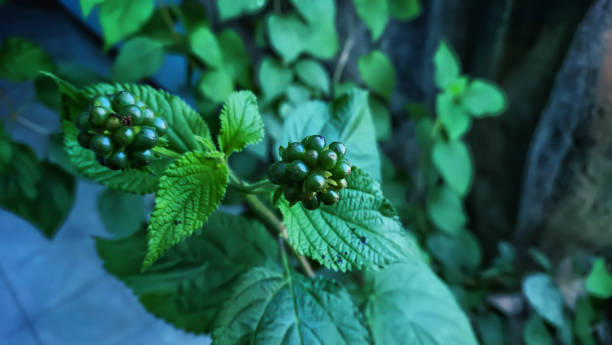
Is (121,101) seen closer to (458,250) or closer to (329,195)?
(329,195)

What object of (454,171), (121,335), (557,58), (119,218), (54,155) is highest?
(557,58)

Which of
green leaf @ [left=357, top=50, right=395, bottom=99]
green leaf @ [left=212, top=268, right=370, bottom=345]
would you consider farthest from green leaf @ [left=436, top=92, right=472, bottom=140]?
green leaf @ [left=212, top=268, right=370, bottom=345]

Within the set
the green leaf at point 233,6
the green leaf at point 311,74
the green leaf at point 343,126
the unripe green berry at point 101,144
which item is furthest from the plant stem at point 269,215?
the green leaf at point 311,74

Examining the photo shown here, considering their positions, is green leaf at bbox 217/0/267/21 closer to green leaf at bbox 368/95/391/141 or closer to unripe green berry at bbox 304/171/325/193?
green leaf at bbox 368/95/391/141

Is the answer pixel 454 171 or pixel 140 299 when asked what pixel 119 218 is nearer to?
pixel 140 299

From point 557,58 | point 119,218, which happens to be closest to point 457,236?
point 557,58

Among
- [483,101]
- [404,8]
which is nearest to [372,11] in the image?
[404,8]

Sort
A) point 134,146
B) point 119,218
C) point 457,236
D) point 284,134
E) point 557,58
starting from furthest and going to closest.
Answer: point 457,236
point 119,218
point 557,58
point 284,134
point 134,146
